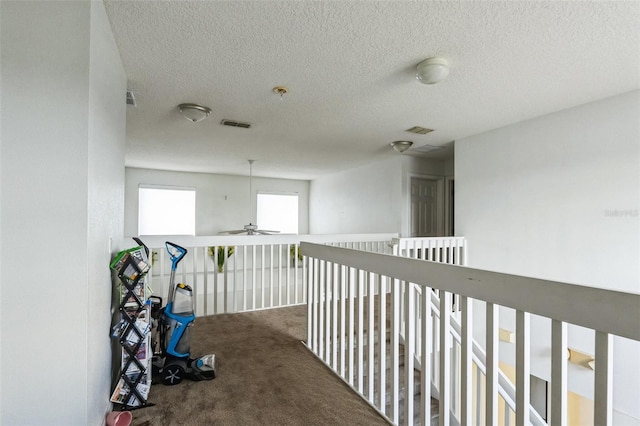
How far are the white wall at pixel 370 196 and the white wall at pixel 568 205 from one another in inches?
51.0

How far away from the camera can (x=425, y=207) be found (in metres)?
5.37

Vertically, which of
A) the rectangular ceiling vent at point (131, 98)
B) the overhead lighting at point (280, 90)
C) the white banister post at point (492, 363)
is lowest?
the white banister post at point (492, 363)

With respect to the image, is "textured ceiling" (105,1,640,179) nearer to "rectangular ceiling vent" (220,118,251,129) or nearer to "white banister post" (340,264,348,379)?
"rectangular ceiling vent" (220,118,251,129)

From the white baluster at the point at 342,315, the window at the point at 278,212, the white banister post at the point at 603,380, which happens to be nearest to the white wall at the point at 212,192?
the window at the point at 278,212

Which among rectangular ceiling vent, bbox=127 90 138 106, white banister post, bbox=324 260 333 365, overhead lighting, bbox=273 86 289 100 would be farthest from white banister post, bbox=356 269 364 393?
rectangular ceiling vent, bbox=127 90 138 106

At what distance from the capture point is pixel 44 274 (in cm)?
120

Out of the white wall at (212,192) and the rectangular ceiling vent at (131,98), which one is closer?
the rectangular ceiling vent at (131,98)

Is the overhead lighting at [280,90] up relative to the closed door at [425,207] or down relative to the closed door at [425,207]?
up

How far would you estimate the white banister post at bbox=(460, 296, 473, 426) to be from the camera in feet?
4.19

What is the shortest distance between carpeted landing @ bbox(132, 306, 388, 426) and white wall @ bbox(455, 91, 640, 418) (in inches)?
94.7

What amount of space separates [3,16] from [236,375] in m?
2.29

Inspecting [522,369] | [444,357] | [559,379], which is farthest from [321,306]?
[559,379]

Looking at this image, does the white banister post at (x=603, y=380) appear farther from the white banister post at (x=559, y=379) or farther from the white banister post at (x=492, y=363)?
the white banister post at (x=492, y=363)

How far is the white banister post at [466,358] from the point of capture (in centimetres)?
128
